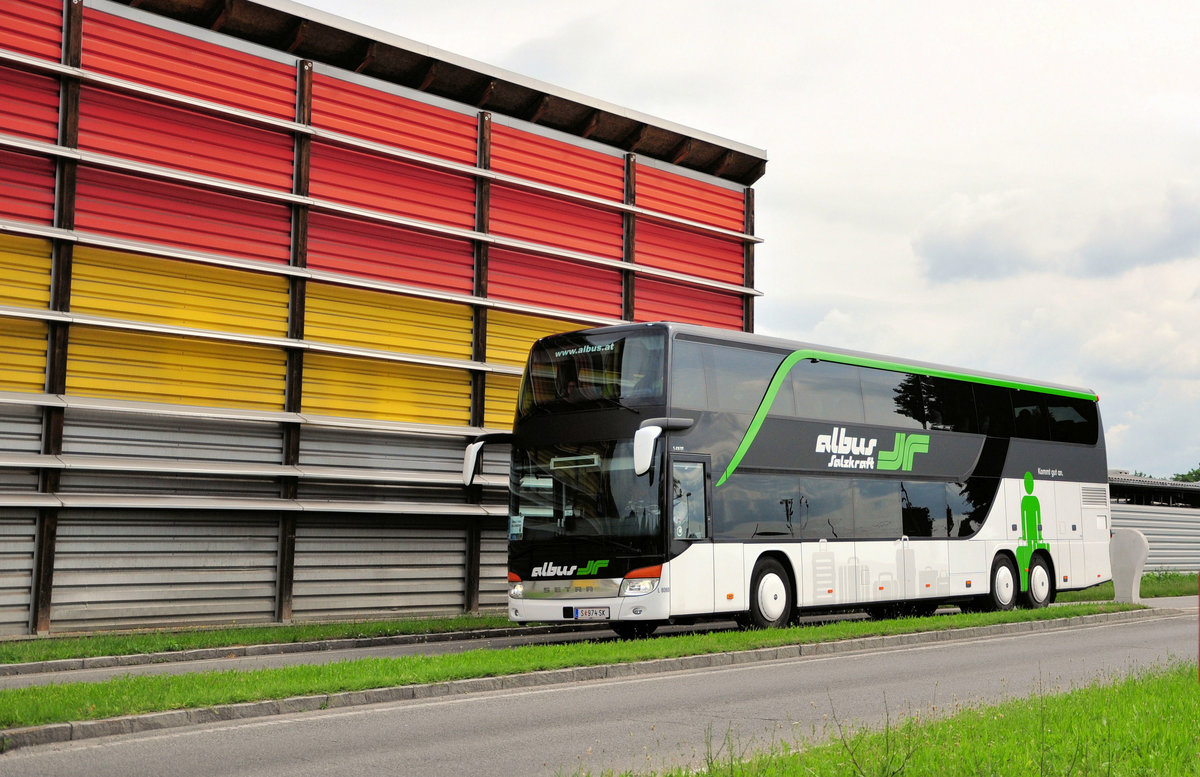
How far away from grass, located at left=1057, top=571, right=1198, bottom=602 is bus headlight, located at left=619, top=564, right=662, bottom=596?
13.9 m

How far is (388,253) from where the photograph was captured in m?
21.1

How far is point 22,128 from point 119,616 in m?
7.38

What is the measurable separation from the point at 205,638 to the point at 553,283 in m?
10.4

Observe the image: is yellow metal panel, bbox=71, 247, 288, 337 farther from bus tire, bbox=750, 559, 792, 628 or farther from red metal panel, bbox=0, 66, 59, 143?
bus tire, bbox=750, 559, 792, 628

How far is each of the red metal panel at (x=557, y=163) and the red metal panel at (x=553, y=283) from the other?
63.4 inches

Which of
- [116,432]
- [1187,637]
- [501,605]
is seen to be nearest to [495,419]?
[501,605]

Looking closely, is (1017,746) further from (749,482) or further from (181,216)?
(181,216)

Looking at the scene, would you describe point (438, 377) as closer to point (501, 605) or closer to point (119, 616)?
point (501, 605)

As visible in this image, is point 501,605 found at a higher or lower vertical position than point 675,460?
lower

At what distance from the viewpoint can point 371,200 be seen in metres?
20.9

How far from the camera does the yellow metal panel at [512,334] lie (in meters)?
22.6

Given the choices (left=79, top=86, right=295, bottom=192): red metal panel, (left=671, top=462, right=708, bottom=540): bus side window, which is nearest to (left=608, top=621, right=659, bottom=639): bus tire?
(left=671, top=462, right=708, bottom=540): bus side window

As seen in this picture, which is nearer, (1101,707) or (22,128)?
(1101,707)

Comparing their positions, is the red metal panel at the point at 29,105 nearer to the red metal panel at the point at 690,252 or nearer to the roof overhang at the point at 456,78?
the roof overhang at the point at 456,78
